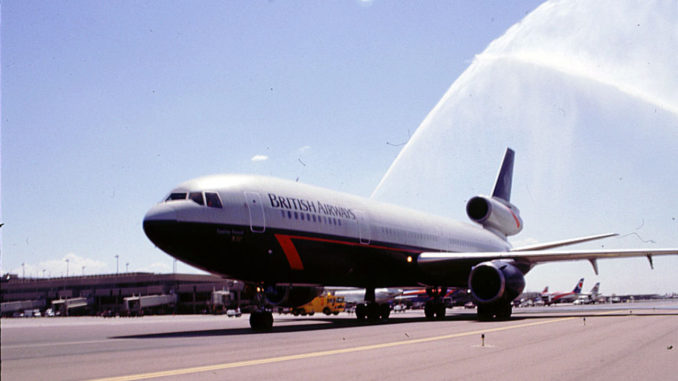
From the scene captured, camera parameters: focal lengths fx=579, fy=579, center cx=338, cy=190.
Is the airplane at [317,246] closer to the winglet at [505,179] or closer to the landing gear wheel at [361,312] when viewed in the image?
the landing gear wheel at [361,312]

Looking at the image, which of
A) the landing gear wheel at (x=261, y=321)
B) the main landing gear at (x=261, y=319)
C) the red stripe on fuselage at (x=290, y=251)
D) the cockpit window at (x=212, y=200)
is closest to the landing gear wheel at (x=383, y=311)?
the red stripe on fuselage at (x=290, y=251)

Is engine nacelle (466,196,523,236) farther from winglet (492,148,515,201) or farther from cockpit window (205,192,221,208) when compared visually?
cockpit window (205,192,221,208)

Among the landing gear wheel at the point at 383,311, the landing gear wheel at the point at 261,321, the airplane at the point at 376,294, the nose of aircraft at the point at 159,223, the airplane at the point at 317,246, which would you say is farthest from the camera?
the airplane at the point at 376,294

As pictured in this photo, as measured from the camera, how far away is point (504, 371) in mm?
8477

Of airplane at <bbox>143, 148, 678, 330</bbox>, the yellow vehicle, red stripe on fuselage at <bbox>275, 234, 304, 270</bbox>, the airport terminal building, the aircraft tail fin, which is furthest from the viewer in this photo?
the airport terminal building

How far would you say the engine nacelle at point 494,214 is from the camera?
40594 mm

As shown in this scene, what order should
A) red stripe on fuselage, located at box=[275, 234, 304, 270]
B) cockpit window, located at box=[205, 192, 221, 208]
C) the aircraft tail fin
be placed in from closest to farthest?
cockpit window, located at box=[205, 192, 221, 208] → red stripe on fuselage, located at box=[275, 234, 304, 270] → the aircraft tail fin

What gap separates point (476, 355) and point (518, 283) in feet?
52.2

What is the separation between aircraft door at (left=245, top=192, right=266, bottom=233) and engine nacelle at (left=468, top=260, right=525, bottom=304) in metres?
10.9

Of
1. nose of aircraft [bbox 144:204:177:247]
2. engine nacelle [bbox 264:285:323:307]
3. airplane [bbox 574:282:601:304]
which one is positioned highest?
nose of aircraft [bbox 144:204:177:247]

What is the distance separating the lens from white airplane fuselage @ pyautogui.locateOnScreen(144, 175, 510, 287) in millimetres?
18141

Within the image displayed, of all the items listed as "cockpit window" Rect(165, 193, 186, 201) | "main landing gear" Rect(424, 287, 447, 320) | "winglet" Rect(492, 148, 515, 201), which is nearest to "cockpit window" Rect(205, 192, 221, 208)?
"cockpit window" Rect(165, 193, 186, 201)

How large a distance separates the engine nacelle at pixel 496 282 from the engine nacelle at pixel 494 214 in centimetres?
1413

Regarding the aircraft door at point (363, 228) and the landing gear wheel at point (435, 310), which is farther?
the landing gear wheel at point (435, 310)
